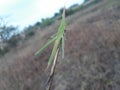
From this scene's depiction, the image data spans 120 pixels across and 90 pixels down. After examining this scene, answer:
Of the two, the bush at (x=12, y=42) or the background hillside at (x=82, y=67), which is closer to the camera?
the background hillside at (x=82, y=67)

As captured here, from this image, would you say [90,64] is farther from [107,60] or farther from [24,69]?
[24,69]

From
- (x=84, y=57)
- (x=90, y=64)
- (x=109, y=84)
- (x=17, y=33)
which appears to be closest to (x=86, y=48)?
(x=84, y=57)

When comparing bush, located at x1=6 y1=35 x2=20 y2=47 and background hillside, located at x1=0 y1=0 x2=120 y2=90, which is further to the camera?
bush, located at x1=6 y1=35 x2=20 y2=47

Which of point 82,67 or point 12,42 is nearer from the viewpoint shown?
point 82,67

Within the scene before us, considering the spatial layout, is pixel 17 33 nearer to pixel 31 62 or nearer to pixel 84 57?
pixel 31 62

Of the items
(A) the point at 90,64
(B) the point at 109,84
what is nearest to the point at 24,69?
(A) the point at 90,64

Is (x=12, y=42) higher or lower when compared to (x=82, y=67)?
lower

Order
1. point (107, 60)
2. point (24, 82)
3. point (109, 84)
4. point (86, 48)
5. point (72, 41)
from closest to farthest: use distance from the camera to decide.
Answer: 1. point (109, 84)
2. point (107, 60)
3. point (86, 48)
4. point (24, 82)
5. point (72, 41)

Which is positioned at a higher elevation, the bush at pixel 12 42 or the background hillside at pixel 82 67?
the background hillside at pixel 82 67

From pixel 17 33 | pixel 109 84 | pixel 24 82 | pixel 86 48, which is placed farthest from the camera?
pixel 17 33

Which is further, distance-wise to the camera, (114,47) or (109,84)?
(114,47)

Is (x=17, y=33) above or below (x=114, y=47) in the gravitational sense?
below
